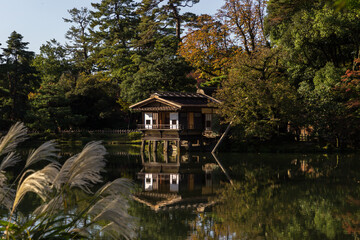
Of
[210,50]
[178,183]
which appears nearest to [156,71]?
[210,50]

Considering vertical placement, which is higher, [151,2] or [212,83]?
[151,2]

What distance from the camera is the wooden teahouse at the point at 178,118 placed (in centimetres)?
3394

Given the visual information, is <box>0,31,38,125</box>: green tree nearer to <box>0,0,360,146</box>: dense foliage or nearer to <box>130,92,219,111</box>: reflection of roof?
<box>0,0,360,146</box>: dense foliage

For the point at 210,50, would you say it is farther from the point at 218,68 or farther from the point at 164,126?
the point at 164,126

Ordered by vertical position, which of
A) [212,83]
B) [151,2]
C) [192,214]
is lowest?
[192,214]

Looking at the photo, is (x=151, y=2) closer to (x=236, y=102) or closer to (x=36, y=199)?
(x=236, y=102)

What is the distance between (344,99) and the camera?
31.3 m

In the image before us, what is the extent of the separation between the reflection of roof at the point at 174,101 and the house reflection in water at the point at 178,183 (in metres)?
8.37

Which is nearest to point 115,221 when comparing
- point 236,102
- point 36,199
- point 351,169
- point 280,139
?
point 36,199

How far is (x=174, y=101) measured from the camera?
34750 millimetres

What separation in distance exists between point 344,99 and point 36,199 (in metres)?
25.2

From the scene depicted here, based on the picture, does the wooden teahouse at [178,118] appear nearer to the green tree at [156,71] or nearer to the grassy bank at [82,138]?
the green tree at [156,71]

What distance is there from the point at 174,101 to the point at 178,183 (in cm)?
1742

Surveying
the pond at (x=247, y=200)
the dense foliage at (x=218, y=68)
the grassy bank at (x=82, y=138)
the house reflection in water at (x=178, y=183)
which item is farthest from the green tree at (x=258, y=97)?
the grassy bank at (x=82, y=138)
